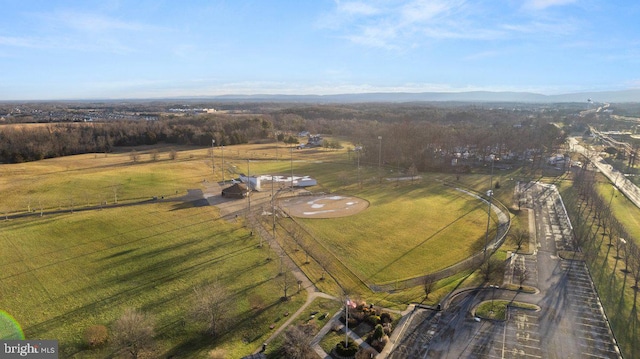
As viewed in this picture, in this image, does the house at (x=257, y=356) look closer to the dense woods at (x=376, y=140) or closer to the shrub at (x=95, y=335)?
the shrub at (x=95, y=335)

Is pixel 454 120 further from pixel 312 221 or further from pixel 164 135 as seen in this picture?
pixel 312 221

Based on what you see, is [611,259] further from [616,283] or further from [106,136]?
[106,136]

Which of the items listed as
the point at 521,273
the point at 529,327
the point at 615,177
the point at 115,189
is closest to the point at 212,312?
the point at 529,327

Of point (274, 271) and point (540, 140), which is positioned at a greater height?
point (540, 140)

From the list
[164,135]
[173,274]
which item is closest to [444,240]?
[173,274]

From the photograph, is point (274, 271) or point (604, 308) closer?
point (604, 308)

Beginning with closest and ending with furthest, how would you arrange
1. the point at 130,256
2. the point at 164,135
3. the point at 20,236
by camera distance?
1. the point at 130,256
2. the point at 20,236
3. the point at 164,135

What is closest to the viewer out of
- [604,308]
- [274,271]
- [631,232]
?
[604,308]
